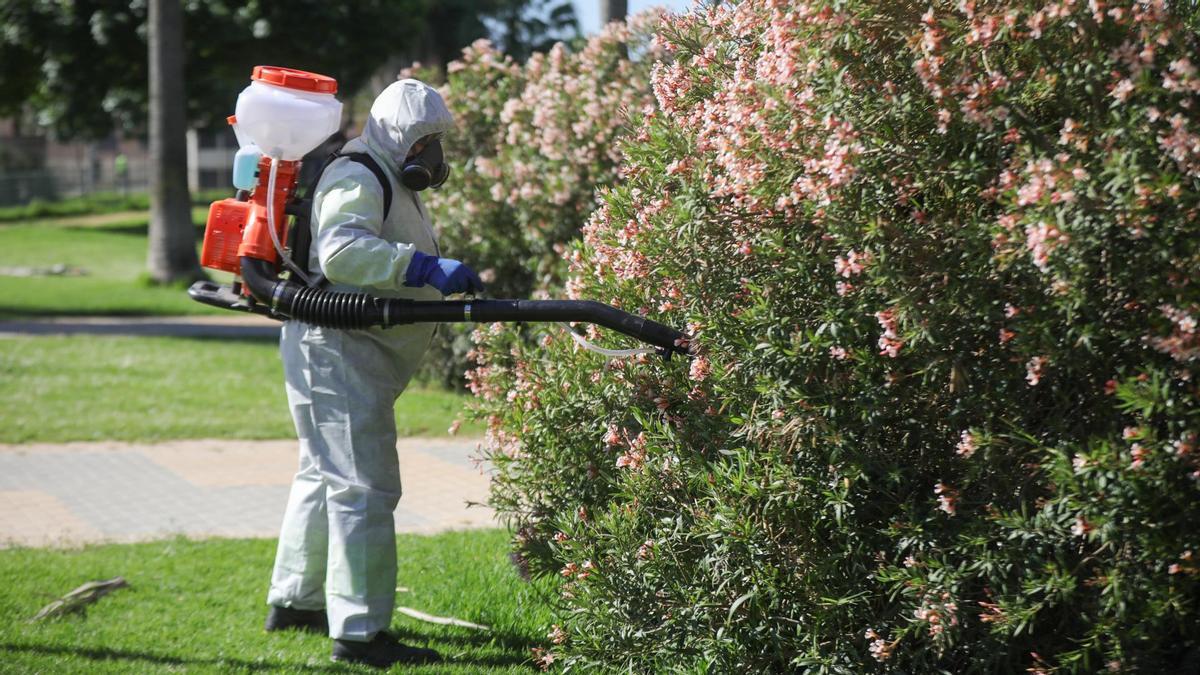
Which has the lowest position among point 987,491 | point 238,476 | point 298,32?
point 238,476

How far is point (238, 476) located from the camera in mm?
7492

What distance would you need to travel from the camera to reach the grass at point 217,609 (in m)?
4.39

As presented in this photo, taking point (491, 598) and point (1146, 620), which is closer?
point (1146, 620)

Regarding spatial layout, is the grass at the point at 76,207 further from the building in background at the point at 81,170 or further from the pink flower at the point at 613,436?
the pink flower at the point at 613,436

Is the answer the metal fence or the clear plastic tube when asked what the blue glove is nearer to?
the clear plastic tube

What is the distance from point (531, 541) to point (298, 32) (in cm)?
2419

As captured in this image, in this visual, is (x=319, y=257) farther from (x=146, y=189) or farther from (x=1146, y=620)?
(x=146, y=189)

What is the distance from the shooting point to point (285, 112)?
13.7ft

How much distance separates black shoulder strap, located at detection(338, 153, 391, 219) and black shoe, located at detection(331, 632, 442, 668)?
1519 millimetres

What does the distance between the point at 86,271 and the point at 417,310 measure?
69.1 ft

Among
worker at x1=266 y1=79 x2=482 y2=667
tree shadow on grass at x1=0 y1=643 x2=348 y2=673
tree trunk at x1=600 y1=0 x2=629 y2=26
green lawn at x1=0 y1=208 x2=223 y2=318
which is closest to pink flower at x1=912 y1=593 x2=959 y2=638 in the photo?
worker at x1=266 y1=79 x2=482 y2=667


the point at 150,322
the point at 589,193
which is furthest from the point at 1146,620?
the point at 150,322

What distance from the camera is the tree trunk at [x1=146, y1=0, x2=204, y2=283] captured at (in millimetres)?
16266

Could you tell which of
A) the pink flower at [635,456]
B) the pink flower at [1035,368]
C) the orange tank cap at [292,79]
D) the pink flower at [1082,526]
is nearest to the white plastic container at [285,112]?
the orange tank cap at [292,79]
